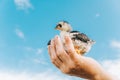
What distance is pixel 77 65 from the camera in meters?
3.33

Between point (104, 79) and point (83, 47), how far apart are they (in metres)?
1.41

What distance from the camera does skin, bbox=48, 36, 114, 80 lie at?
10.8ft

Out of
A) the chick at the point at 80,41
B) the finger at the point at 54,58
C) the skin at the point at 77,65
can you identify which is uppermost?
the chick at the point at 80,41

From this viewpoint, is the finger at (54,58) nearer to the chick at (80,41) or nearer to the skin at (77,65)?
the skin at (77,65)

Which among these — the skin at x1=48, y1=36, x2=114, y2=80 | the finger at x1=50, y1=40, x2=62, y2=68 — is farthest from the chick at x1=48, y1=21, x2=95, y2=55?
the skin at x1=48, y1=36, x2=114, y2=80

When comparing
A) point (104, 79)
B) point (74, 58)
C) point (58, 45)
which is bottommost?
point (104, 79)

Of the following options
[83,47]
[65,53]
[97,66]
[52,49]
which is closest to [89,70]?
[97,66]

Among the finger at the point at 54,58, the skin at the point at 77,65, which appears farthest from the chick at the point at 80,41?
the skin at the point at 77,65

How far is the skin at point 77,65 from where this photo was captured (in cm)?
328

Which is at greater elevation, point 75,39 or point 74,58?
point 75,39

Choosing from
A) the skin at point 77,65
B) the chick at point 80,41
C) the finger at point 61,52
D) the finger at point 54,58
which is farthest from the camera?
the chick at point 80,41

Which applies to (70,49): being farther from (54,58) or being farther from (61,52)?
(54,58)

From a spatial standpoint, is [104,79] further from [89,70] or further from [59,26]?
[59,26]

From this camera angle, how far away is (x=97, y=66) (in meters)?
3.32
